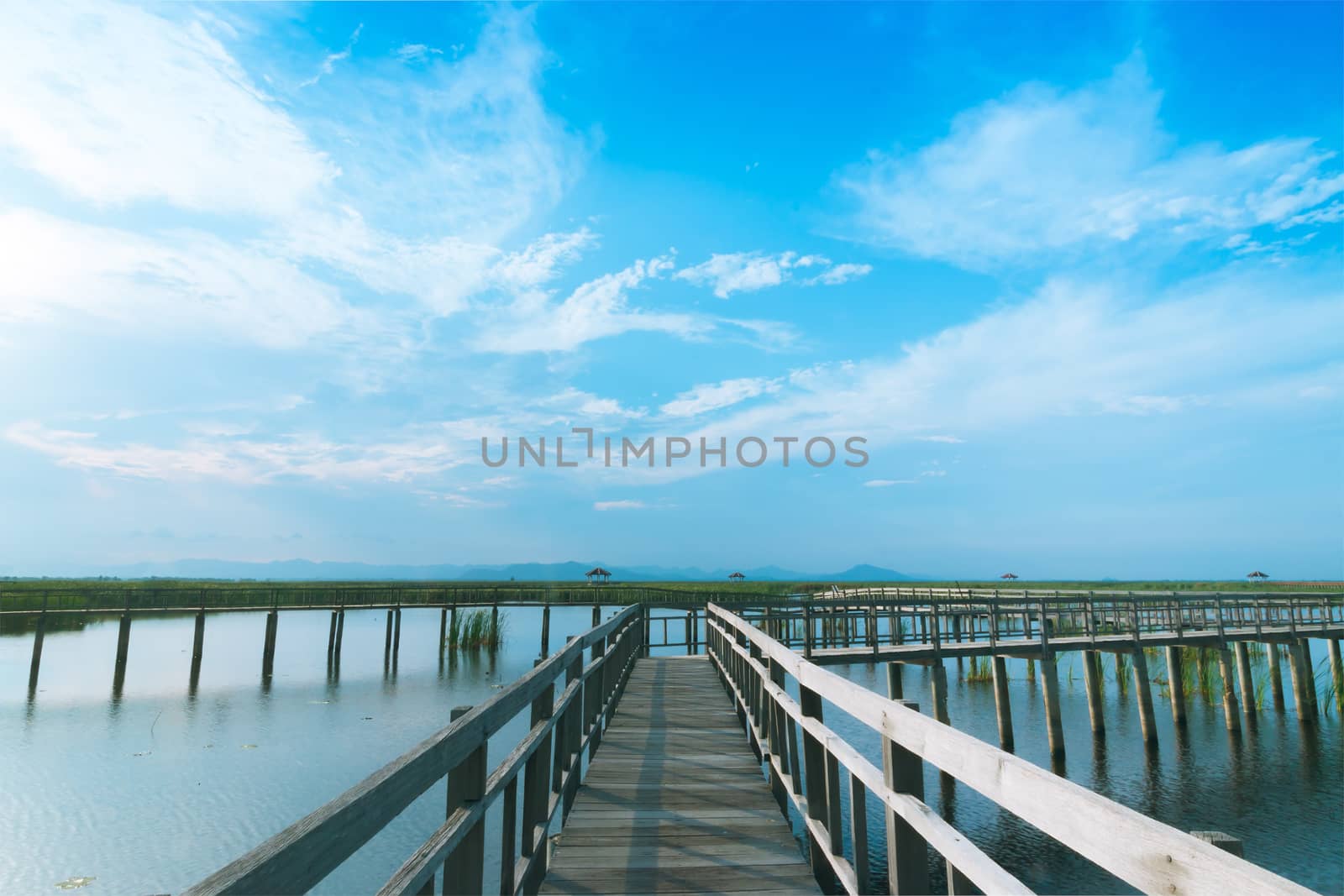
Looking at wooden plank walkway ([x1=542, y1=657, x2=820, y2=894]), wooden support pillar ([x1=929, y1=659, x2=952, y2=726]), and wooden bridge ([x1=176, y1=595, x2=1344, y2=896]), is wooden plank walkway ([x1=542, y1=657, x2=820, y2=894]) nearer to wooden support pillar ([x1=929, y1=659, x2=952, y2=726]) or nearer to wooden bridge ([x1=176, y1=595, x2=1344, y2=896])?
wooden bridge ([x1=176, y1=595, x2=1344, y2=896])

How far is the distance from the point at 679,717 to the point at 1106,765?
10.9m

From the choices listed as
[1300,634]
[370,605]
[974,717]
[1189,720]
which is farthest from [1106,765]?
[370,605]

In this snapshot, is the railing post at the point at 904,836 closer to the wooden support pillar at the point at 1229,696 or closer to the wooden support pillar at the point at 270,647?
the wooden support pillar at the point at 1229,696

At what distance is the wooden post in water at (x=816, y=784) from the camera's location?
14.2 ft

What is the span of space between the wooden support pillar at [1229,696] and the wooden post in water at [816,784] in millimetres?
19369

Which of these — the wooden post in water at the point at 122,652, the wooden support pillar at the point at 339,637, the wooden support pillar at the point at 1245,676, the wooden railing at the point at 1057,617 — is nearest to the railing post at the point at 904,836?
the wooden railing at the point at 1057,617

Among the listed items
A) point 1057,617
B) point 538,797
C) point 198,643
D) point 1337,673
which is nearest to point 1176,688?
point 1057,617

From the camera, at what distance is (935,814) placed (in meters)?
2.30

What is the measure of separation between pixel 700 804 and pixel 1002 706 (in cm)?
1276

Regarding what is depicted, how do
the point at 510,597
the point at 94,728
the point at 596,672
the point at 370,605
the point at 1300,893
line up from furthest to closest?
the point at 510,597
the point at 370,605
the point at 94,728
the point at 596,672
the point at 1300,893

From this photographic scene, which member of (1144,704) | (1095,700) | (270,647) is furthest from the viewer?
(270,647)

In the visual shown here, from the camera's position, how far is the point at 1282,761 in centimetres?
1566

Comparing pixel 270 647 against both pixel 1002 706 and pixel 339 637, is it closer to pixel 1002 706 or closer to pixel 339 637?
pixel 339 637

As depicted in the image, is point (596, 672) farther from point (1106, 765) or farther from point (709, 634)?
point (1106, 765)
